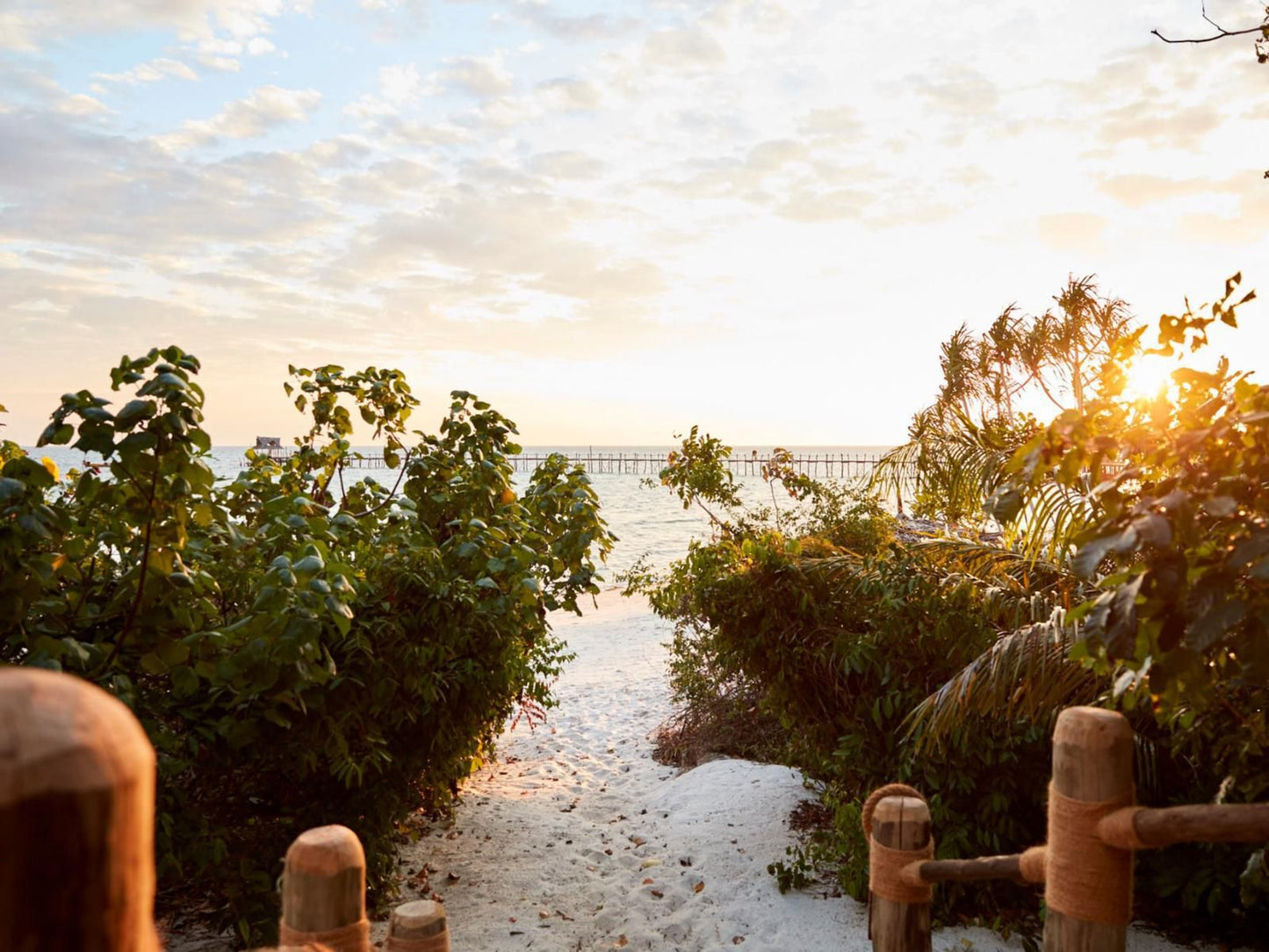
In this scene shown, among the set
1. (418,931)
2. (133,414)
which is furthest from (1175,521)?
(133,414)

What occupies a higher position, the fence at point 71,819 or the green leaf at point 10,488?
the green leaf at point 10,488

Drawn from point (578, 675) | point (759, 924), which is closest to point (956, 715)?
point (759, 924)

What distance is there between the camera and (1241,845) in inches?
156

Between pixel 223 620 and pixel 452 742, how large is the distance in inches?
54.9

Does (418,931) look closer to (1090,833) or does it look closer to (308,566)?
(1090,833)

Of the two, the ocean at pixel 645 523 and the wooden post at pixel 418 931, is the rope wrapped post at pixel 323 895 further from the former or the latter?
the ocean at pixel 645 523

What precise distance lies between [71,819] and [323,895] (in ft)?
2.91

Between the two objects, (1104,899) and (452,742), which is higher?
(1104,899)

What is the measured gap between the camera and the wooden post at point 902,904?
232 cm

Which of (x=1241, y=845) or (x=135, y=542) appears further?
(x=1241, y=845)

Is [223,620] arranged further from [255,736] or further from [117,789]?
[117,789]

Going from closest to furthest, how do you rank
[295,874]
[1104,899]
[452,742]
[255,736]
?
1. [295,874]
2. [1104,899]
3. [255,736]
4. [452,742]

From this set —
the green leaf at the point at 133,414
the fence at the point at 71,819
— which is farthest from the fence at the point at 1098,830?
the green leaf at the point at 133,414

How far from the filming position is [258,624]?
3.18 metres
